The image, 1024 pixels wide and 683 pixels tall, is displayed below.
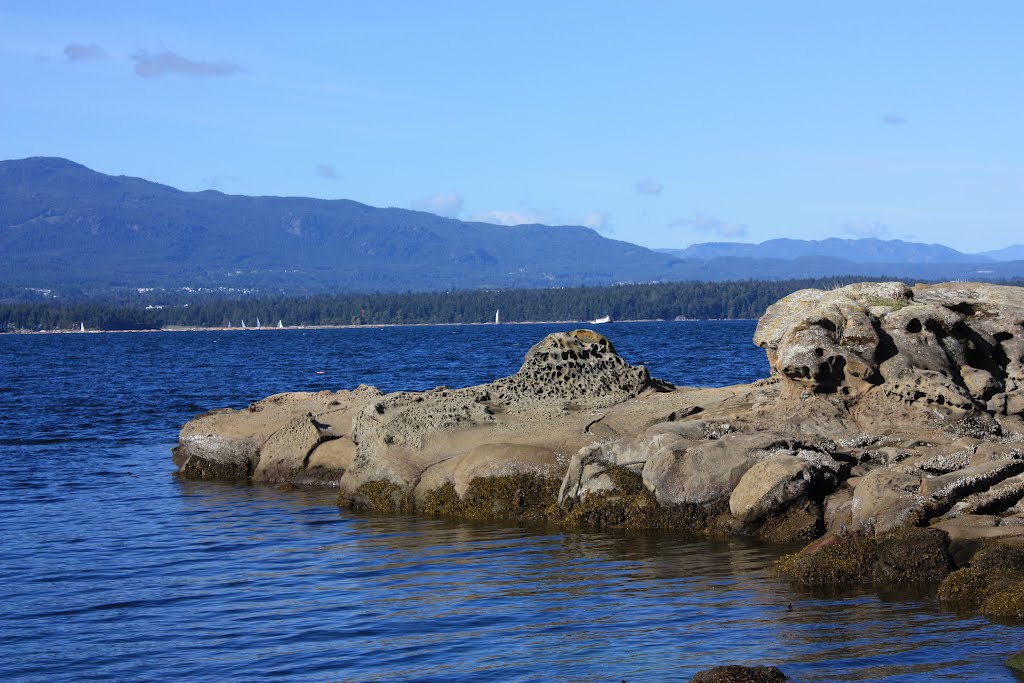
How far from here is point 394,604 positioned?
48.0 ft

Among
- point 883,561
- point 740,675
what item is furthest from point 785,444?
point 740,675

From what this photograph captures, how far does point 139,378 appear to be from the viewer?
65188mm

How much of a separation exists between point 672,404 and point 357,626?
9.62 m

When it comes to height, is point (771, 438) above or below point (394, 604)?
above

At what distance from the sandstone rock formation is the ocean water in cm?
70

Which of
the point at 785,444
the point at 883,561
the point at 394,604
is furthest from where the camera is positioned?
the point at 785,444

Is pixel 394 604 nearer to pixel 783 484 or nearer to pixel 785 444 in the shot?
pixel 783 484

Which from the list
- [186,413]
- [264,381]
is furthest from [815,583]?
[264,381]

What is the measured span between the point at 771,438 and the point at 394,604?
20.7 feet

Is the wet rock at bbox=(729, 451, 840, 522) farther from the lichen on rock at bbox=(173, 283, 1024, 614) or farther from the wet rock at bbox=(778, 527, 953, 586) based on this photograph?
the wet rock at bbox=(778, 527, 953, 586)

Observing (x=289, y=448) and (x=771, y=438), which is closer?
(x=771, y=438)

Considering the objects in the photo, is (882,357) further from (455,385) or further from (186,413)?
(455,385)

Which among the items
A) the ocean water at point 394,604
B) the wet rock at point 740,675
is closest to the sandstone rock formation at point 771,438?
the ocean water at point 394,604

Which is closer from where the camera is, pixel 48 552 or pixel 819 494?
pixel 819 494
